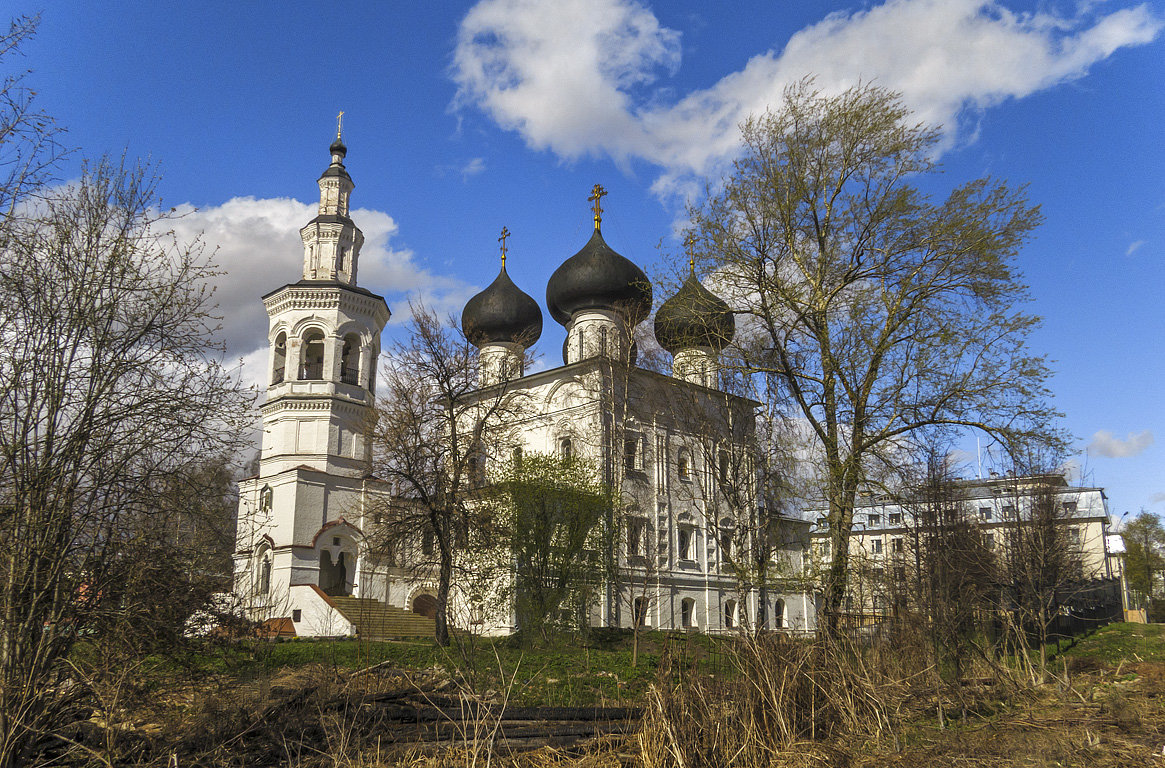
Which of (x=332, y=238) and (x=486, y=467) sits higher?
(x=332, y=238)

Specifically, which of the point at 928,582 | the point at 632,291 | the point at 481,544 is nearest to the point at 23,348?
the point at 928,582

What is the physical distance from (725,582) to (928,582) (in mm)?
13585

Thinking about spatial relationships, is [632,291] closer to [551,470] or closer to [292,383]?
[551,470]

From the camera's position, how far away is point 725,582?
91.8ft

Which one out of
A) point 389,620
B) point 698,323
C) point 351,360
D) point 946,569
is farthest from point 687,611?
point 698,323

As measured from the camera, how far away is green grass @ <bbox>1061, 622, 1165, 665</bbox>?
19.7 metres

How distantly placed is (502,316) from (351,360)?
517cm

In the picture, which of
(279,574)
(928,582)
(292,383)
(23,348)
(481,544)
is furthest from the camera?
(292,383)

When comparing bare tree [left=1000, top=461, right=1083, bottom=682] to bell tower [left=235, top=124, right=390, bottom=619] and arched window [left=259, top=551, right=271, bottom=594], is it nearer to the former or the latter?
bell tower [left=235, top=124, right=390, bottom=619]

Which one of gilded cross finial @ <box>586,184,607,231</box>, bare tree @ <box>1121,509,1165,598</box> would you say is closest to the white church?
gilded cross finial @ <box>586,184,607,231</box>

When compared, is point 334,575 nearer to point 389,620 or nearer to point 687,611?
point 389,620

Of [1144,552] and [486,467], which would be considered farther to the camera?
[1144,552]

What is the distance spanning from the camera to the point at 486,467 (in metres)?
23.4

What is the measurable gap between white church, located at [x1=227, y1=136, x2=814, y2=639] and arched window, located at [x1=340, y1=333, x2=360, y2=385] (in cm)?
6
